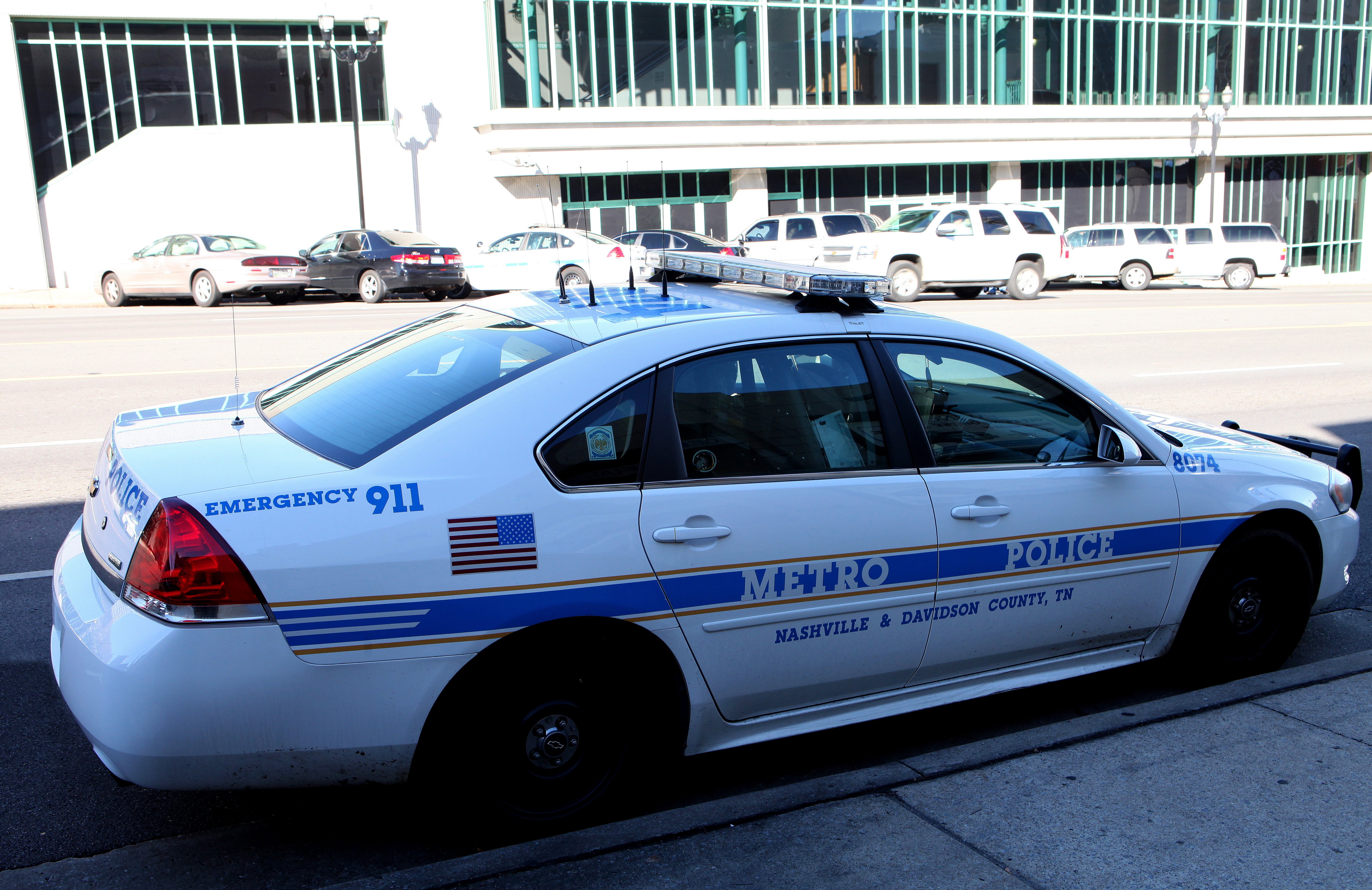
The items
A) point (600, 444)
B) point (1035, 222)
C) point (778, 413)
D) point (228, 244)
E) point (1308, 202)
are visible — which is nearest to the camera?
point (600, 444)

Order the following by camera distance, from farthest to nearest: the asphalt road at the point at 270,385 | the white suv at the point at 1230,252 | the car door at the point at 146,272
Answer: the white suv at the point at 1230,252 < the car door at the point at 146,272 < the asphalt road at the point at 270,385

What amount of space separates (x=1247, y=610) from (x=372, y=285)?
21.0m

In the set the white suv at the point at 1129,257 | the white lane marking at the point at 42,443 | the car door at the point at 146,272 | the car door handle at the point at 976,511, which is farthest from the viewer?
the white suv at the point at 1129,257

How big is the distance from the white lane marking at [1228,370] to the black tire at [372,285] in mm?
15813

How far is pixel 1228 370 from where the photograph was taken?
1276cm

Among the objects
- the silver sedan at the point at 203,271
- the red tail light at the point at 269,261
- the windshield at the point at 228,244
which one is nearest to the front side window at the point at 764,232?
the silver sedan at the point at 203,271

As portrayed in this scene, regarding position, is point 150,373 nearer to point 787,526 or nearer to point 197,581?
point 197,581

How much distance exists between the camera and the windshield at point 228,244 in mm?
23516

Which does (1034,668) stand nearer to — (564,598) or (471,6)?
(564,598)

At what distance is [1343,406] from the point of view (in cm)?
1052

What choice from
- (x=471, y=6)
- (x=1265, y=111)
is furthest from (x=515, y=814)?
(x=1265, y=111)

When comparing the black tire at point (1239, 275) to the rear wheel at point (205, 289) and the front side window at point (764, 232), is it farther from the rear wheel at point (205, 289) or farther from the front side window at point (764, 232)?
the rear wheel at point (205, 289)

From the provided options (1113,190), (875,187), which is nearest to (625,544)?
(875,187)

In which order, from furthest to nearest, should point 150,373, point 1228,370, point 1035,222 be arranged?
point 1035,222 → point 1228,370 → point 150,373
